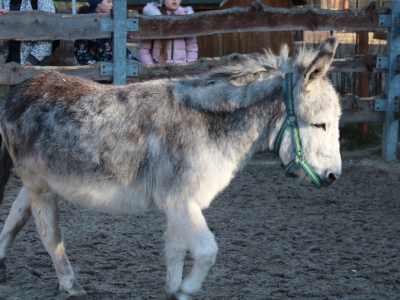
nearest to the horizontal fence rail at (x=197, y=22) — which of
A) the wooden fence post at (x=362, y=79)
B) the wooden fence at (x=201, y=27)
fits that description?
the wooden fence at (x=201, y=27)

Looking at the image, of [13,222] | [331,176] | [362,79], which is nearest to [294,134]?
[331,176]

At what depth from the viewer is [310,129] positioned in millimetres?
3641

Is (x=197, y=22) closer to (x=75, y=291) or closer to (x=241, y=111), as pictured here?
(x=241, y=111)

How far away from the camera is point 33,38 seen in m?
6.90

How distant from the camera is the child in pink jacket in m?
7.61

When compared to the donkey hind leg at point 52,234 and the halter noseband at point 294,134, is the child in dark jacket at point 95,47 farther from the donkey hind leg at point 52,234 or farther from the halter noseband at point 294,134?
the halter noseband at point 294,134

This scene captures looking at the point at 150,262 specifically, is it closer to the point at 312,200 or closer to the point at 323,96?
the point at 323,96

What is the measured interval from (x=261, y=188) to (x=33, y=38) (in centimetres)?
335

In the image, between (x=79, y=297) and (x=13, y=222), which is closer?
(x=79, y=297)

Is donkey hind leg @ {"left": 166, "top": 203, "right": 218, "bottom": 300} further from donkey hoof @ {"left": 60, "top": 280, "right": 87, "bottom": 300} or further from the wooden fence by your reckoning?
the wooden fence

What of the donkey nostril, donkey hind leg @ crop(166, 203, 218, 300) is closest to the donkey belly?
donkey hind leg @ crop(166, 203, 218, 300)

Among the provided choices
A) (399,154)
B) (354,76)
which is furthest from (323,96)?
(354,76)

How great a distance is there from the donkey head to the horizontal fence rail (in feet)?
13.0

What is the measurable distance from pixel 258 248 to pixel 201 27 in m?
3.51
